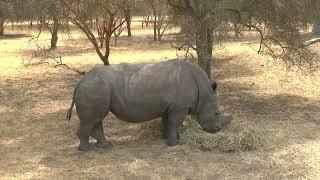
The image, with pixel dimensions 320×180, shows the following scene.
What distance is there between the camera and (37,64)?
18141 millimetres

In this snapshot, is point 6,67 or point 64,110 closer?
point 64,110

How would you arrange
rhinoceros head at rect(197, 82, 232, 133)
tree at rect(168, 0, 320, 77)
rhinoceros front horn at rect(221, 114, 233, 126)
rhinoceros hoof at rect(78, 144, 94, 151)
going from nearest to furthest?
rhinoceros hoof at rect(78, 144, 94, 151), rhinoceros head at rect(197, 82, 232, 133), rhinoceros front horn at rect(221, 114, 233, 126), tree at rect(168, 0, 320, 77)

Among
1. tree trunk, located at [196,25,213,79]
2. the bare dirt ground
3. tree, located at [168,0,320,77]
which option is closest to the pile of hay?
the bare dirt ground

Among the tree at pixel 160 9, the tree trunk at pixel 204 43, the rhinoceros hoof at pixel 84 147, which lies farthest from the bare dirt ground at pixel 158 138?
the tree at pixel 160 9

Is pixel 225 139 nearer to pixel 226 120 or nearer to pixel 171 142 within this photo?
pixel 171 142

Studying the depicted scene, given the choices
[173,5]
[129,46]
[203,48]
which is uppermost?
[173,5]

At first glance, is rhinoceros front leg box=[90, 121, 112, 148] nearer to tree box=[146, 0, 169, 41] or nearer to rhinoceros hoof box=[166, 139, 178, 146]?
rhinoceros hoof box=[166, 139, 178, 146]

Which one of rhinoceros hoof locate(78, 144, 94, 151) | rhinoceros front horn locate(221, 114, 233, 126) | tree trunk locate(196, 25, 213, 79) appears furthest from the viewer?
tree trunk locate(196, 25, 213, 79)

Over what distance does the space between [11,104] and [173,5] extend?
4259 millimetres

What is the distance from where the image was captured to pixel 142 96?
7449mm

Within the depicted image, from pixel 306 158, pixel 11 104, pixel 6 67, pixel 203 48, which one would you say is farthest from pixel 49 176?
pixel 6 67

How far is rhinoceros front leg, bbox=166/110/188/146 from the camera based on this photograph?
7.57 meters

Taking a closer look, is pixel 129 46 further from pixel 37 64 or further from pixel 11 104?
pixel 11 104

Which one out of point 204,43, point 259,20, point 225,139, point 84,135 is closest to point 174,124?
point 225,139
